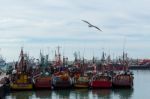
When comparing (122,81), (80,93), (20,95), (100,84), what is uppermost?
(122,81)

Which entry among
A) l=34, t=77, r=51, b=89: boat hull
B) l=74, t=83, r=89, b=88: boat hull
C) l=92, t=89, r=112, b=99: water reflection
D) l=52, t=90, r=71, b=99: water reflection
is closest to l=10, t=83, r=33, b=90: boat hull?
l=34, t=77, r=51, b=89: boat hull

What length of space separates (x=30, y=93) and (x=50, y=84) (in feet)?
11.2

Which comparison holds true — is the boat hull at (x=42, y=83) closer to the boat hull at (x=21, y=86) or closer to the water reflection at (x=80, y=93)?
the boat hull at (x=21, y=86)

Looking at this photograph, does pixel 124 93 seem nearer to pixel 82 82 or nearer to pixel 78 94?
pixel 82 82

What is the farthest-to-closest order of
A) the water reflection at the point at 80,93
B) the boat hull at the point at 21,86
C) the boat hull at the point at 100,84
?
the boat hull at the point at 100,84
the boat hull at the point at 21,86
the water reflection at the point at 80,93

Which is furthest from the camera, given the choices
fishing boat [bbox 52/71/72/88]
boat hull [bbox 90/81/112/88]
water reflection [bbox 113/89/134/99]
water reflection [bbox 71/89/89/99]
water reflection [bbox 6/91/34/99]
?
boat hull [bbox 90/81/112/88]

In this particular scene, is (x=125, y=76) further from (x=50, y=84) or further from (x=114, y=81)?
(x=50, y=84)

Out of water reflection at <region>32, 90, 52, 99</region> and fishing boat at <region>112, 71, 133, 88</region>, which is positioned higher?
fishing boat at <region>112, 71, 133, 88</region>

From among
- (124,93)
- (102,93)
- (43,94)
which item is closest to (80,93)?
(102,93)

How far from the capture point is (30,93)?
180 ft

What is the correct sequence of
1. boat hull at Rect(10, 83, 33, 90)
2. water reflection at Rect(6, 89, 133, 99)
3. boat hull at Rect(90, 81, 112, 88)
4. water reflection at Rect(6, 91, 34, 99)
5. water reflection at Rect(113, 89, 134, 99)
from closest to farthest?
water reflection at Rect(6, 91, 34, 99)
water reflection at Rect(6, 89, 133, 99)
water reflection at Rect(113, 89, 134, 99)
boat hull at Rect(10, 83, 33, 90)
boat hull at Rect(90, 81, 112, 88)

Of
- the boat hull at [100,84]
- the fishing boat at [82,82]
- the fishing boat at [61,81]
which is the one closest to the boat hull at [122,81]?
the boat hull at [100,84]

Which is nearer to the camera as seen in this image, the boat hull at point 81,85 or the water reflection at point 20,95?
the water reflection at point 20,95

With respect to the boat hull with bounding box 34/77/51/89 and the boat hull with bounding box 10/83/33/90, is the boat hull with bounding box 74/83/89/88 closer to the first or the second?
the boat hull with bounding box 34/77/51/89
